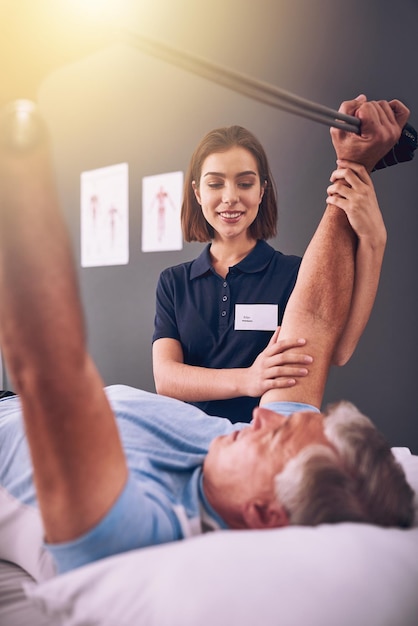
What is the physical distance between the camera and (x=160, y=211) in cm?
93

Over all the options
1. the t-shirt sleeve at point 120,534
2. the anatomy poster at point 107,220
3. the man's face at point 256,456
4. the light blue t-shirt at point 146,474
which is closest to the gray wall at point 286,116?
the anatomy poster at point 107,220

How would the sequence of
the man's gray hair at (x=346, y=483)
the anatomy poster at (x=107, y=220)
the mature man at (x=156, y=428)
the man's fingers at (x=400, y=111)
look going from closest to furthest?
the mature man at (x=156, y=428) < the man's gray hair at (x=346, y=483) < the man's fingers at (x=400, y=111) < the anatomy poster at (x=107, y=220)

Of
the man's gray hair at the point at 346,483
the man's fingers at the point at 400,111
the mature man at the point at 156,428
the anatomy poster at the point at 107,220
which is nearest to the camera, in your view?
the mature man at the point at 156,428

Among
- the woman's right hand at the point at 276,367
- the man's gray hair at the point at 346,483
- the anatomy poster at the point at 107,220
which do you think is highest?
the anatomy poster at the point at 107,220

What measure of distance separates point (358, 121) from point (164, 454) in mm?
481

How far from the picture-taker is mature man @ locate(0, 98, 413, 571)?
1.18 ft

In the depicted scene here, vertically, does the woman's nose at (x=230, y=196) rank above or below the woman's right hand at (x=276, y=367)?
above

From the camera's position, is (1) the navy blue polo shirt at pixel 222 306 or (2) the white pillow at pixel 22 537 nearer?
(2) the white pillow at pixel 22 537

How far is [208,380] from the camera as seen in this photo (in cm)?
82

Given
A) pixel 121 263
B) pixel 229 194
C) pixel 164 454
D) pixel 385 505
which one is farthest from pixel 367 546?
pixel 121 263

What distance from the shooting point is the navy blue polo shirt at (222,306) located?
81cm

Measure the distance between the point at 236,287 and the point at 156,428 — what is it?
26 centimetres

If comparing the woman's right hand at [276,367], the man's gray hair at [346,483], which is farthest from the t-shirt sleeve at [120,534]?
the woman's right hand at [276,367]

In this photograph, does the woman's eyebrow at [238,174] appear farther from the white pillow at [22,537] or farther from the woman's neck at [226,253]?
the white pillow at [22,537]
